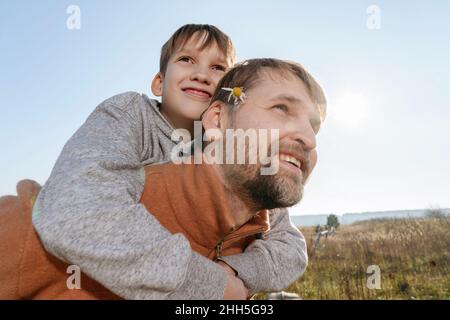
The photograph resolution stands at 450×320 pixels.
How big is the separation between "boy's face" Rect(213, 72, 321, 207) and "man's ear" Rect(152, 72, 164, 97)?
125 cm

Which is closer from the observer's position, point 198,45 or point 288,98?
point 288,98

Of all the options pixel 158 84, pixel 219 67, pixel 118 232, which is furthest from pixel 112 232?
pixel 158 84

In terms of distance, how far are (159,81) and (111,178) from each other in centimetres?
193

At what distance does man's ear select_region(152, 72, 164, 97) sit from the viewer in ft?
11.4

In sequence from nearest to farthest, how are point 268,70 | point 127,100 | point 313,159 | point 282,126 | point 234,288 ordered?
1. point 234,288
2. point 282,126
3. point 313,159
4. point 268,70
5. point 127,100

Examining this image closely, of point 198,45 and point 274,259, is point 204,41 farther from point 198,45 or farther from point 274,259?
point 274,259

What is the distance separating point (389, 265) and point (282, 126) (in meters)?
10.1

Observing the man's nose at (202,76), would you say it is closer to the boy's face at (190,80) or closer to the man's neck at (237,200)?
the boy's face at (190,80)

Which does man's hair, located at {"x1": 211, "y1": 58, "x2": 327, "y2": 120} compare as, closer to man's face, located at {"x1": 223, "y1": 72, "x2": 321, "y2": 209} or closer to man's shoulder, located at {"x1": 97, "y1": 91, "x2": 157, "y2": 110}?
man's face, located at {"x1": 223, "y1": 72, "x2": 321, "y2": 209}

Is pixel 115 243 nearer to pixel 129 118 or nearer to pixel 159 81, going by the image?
pixel 129 118

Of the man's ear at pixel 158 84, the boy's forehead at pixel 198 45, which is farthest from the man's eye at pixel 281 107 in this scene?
the man's ear at pixel 158 84

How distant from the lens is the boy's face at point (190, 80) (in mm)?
3055

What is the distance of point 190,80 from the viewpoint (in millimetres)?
3072
